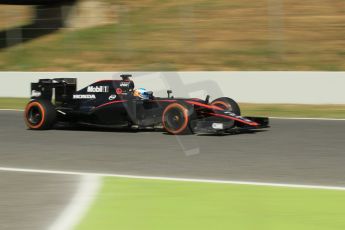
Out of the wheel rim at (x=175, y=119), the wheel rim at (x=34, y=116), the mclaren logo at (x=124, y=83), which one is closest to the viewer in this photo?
the wheel rim at (x=175, y=119)

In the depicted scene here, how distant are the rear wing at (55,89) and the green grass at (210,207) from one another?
18.5 feet

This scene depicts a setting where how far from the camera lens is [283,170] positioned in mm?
7223

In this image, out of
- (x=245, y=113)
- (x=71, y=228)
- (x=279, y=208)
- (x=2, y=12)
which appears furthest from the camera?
(x=2, y=12)

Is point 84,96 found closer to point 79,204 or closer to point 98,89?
point 98,89

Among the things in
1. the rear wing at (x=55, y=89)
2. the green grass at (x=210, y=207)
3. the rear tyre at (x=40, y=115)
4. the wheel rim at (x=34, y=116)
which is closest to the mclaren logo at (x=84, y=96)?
the rear wing at (x=55, y=89)

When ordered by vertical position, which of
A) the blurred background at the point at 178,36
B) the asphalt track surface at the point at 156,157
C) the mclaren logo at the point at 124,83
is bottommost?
the asphalt track surface at the point at 156,157

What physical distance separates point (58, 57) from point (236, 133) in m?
12.6

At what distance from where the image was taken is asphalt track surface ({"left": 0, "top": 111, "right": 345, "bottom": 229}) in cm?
608

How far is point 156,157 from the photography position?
8.35 metres

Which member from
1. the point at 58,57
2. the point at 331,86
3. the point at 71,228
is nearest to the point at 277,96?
the point at 331,86

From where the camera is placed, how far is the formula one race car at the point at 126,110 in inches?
411

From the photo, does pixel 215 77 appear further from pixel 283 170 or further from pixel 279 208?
pixel 279 208

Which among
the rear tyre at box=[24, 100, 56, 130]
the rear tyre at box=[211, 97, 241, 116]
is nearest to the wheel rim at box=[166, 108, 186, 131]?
the rear tyre at box=[211, 97, 241, 116]

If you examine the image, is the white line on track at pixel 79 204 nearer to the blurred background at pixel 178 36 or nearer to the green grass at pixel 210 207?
the green grass at pixel 210 207
